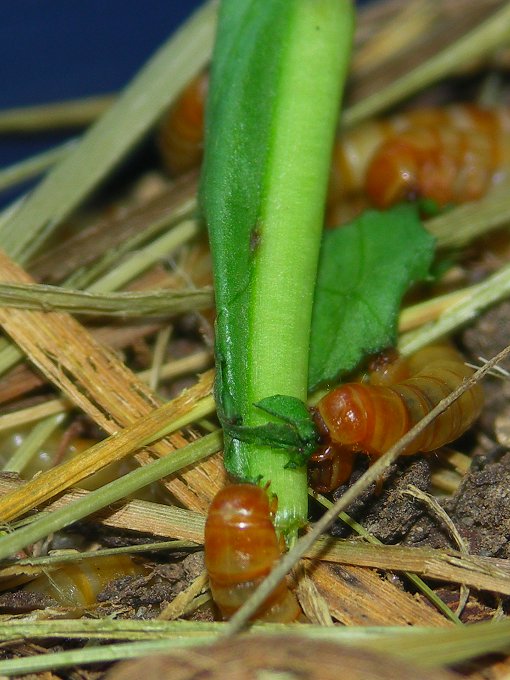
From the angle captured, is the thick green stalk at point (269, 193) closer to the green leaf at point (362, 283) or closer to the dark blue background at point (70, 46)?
the green leaf at point (362, 283)

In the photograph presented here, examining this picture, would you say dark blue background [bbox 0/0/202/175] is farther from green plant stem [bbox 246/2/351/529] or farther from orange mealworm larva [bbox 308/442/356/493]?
orange mealworm larva [bbox 308/442/356/493]

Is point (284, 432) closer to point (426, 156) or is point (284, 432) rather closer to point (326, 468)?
point (326, 468)

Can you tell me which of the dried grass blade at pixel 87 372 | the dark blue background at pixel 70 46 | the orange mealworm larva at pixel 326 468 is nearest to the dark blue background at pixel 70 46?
the dark blue background at pixel 70 46

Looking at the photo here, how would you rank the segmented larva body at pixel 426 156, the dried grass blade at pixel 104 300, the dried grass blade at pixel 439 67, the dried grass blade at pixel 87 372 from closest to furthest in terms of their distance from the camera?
the dried grass blade at pixel 87 372, the dried grass blade at pixel 104 300, the segmented larva body at pixel 426 156, the dried grass blade at pixel 439 67

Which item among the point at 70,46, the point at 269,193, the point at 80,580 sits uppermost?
the point at 70,46

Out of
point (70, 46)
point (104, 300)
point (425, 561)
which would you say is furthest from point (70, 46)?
point (425, 561)

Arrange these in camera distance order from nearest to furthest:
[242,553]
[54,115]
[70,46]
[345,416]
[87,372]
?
[242,553], [345,416], [87,372], [70,46], [54,115]
